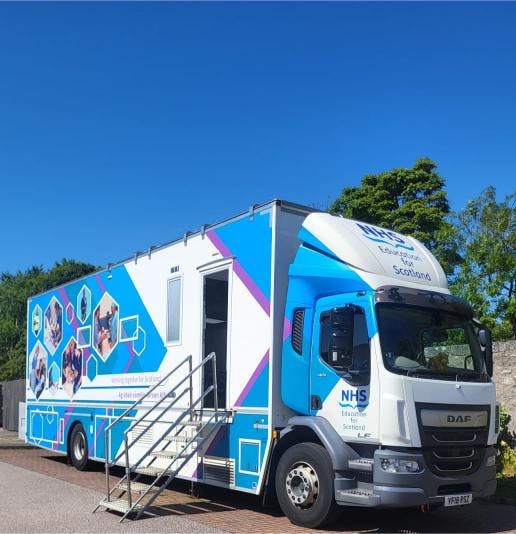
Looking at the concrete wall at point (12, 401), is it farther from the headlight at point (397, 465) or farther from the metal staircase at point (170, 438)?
the headlight at point (397, 465)

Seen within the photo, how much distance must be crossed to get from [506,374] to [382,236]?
208 inches

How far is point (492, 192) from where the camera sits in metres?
17.8

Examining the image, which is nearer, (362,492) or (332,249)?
(362,492)

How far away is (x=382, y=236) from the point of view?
853cm

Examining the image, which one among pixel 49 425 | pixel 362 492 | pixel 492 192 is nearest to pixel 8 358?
pixel 49 425

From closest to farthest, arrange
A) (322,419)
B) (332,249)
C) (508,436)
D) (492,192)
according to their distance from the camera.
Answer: (322,419) → (332,249) → (508,436) → (492,192)

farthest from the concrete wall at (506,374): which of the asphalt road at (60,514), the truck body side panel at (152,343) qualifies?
the asphalt road at (60,514)

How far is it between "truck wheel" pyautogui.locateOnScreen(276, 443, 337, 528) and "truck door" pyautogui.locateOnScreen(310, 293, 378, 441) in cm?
41

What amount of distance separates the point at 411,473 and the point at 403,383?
0.91m

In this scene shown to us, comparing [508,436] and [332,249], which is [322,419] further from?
[508,436]

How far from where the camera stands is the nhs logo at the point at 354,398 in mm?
6984

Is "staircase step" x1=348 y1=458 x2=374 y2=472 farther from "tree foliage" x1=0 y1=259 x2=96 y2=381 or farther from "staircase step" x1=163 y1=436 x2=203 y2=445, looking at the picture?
"tree foliage" x1=0 y1=259 x2=96 y2=381

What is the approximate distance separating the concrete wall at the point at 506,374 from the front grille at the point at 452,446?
502 cm

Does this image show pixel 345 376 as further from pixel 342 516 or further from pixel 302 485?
pixel 342 516
